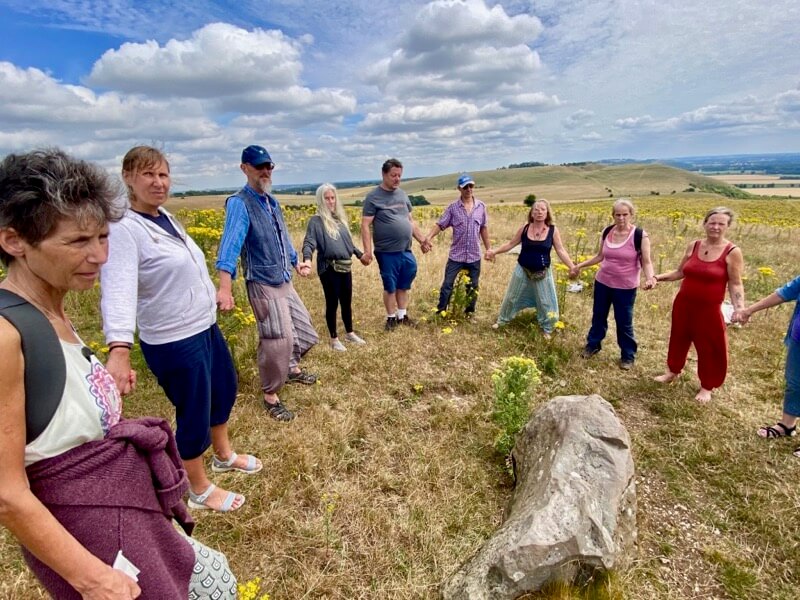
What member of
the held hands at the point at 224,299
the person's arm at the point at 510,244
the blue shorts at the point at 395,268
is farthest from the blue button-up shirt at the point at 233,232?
the person's arm at the point at 510,244

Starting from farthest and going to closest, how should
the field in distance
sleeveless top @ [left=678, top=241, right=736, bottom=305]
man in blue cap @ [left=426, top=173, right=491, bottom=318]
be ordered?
the field in distance, man in blue cap @ [left=426, top=173, right=491, bottom=318], sleeveless top @ [left=678, top=241, right=736, bottom=305]

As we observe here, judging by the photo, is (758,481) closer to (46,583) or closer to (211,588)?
(211,588)

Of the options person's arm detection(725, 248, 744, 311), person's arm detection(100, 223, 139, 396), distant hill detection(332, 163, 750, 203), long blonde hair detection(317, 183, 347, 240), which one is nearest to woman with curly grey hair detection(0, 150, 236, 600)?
person's arm detection(100, 223, 139, 396)

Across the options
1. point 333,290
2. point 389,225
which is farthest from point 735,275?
point 333,290

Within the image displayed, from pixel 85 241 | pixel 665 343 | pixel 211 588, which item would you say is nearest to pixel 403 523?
pixel 211 588

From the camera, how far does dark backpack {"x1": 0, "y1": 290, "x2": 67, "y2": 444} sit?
0.98 metres

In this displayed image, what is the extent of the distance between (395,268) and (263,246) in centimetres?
250

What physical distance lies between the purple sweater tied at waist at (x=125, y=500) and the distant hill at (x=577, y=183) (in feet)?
216

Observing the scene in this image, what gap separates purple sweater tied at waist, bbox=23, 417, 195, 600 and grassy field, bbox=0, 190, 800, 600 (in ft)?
4.11

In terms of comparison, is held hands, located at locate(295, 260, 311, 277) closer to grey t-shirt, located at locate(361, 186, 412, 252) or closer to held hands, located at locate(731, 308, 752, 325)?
grey t-shirt, located at locate(361, 186, 412, 252)

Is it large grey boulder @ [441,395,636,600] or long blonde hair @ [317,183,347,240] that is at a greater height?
long blonde hair @ [317,183,347,240]

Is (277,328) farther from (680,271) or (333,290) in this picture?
(680,271)

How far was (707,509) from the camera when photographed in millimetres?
2965

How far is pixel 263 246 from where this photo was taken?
3.31 metres
